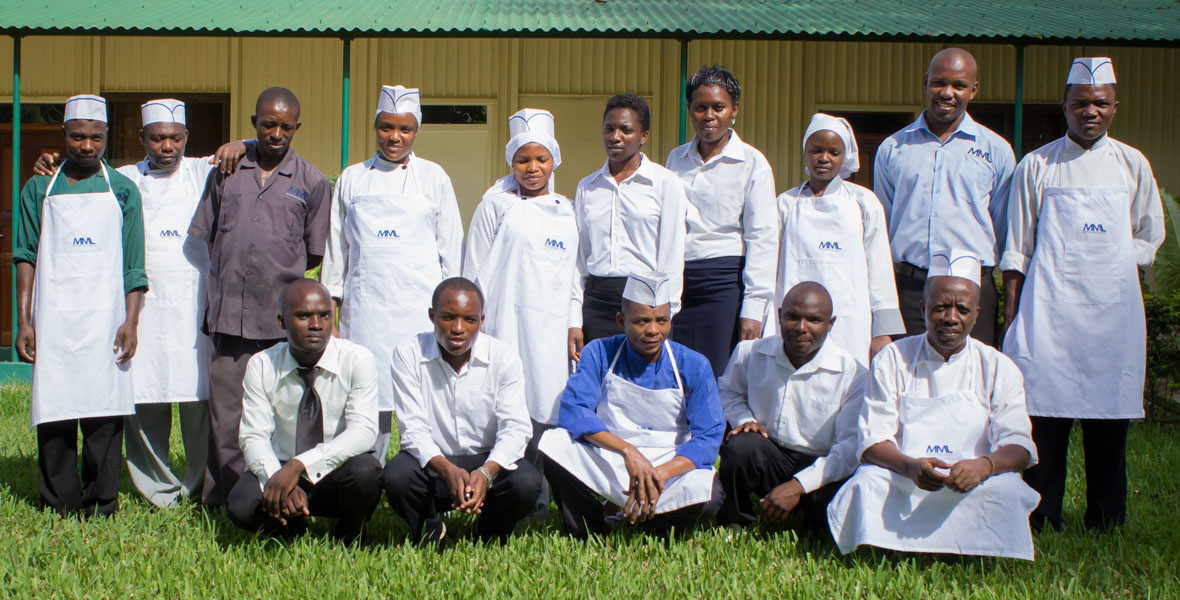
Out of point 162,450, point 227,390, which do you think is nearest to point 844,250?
point 227,390

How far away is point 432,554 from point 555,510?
2.91ft

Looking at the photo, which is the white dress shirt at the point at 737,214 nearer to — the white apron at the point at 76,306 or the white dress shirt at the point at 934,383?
the white dress shirt at the point at 934,383

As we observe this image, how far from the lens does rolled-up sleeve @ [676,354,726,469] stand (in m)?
4.25

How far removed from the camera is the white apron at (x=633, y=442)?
163 inches

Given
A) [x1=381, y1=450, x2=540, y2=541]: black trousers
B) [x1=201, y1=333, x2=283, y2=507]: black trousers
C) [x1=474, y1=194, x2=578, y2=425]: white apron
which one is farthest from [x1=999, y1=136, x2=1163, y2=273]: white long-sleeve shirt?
[x1=201, y1=333, x2=283, y2=507]: black trousers

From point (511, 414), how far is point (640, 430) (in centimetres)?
55

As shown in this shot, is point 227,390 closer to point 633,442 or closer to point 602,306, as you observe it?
point 602,306

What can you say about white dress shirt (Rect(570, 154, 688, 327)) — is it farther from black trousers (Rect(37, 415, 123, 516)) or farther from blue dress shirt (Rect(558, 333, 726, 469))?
black trousers (Rect(37, 415, 123, 516))

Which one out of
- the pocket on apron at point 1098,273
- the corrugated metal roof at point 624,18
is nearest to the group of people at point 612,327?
the pocket on apron at point 1098,273

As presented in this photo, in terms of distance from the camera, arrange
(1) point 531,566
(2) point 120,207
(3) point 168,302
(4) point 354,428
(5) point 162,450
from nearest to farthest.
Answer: (1) point 531,566, (4) point 354,428, (2) point 120,207, (3) point 168,302, (5) point 162,450

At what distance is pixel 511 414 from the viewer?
4309 mm

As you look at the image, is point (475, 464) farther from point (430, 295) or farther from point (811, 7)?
point (811, 7)

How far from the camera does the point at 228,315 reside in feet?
15.0

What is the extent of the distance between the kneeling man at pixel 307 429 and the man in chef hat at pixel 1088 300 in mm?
2834
